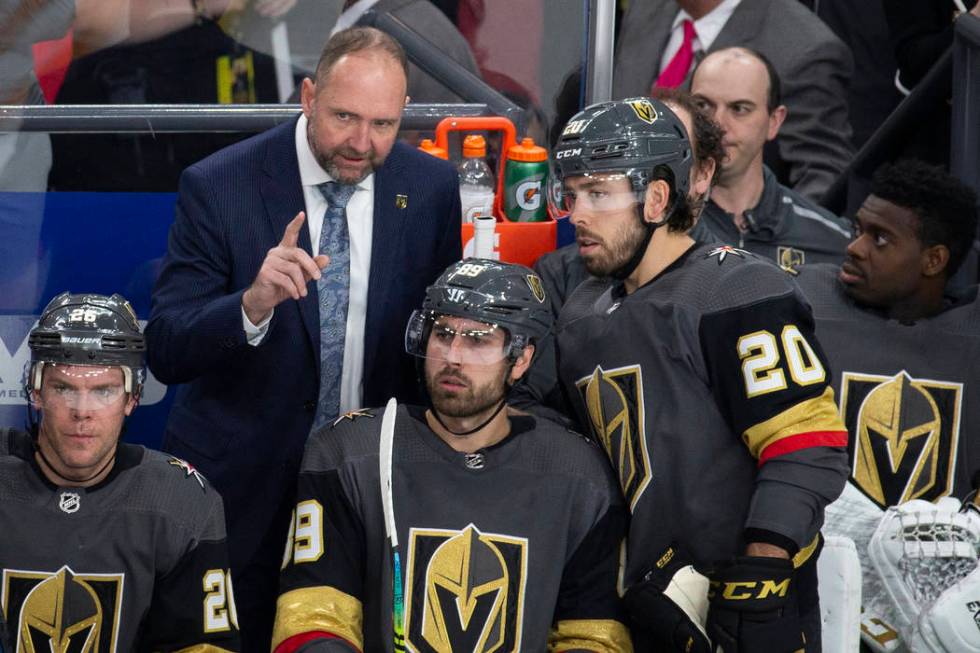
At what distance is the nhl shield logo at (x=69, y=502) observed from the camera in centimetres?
334

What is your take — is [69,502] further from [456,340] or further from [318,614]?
[456,340]

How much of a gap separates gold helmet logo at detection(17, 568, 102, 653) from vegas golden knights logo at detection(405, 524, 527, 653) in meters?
0.70

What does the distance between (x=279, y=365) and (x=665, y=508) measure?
3.33 feet

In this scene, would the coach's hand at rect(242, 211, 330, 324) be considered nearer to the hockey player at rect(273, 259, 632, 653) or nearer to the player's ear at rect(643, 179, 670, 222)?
the hockey player at rect(273, 259, 632, 653)

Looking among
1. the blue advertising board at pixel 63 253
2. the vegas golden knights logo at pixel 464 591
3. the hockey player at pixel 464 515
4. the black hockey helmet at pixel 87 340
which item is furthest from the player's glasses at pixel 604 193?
the blue advertising board at pixel 63 253

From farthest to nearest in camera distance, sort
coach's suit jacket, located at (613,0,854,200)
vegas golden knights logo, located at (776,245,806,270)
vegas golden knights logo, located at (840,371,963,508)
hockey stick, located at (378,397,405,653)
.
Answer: coach's suit jacket, located at (613,0,854,200)
vegas golden knights logo, located at (776,245,806,270)
vegas golden knights logo, located at (840,371,963,508)
hockey stick, located at (378,397,405,653)

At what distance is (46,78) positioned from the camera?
15.0 feet

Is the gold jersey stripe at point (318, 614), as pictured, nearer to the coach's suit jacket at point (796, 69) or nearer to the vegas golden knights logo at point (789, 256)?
the vegas golden knights logo at point (789, 256)

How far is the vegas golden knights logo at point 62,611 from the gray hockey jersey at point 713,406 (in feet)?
3.88

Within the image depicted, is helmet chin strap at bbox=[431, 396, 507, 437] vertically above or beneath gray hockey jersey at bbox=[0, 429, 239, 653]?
above

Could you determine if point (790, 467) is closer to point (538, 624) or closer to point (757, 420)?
point (757, 420)

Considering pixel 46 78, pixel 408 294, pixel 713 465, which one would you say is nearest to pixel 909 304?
pixel 713 465

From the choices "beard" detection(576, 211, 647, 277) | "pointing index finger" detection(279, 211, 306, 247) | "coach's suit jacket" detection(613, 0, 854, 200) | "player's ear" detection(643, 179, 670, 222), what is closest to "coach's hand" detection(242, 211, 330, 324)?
"pointing index finger" detection(279, 211, 306, 247)

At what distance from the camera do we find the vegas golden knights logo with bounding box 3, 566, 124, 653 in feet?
10.8
